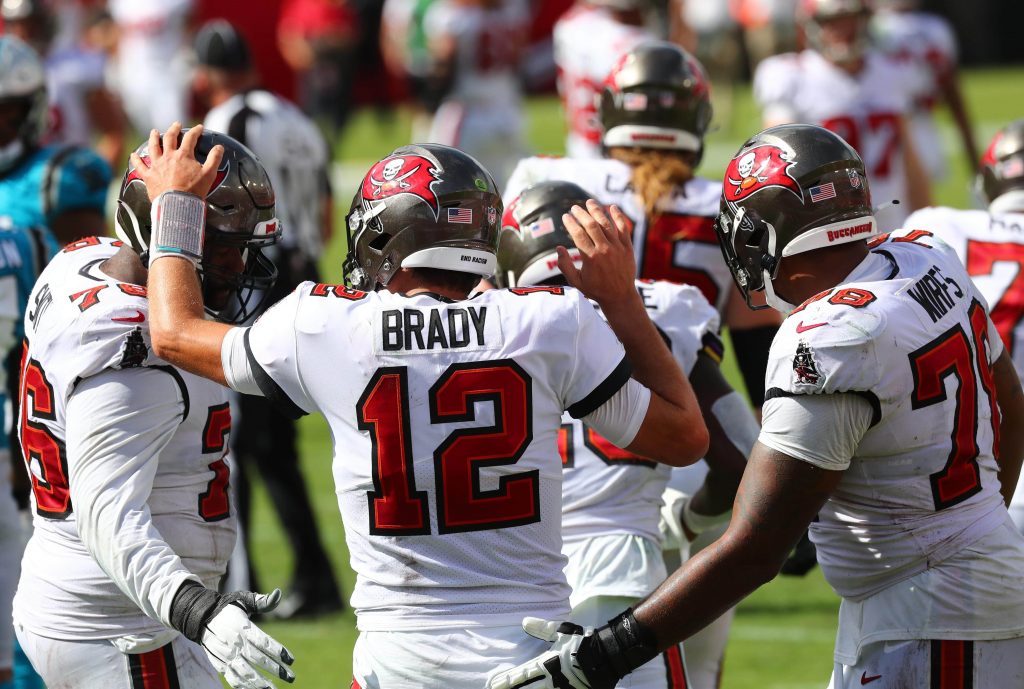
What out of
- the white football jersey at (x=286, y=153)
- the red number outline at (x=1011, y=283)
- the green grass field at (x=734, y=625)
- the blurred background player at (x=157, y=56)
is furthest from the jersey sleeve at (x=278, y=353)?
the blurred background player at (x=157, y=56)

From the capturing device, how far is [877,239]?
11.8 ft

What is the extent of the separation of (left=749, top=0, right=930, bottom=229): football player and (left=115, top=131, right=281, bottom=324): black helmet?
5358mm

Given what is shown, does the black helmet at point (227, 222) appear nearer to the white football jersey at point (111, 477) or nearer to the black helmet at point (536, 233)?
the white football jersey at point (111, 477)

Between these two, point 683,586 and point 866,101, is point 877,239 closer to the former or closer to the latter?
point 683,586

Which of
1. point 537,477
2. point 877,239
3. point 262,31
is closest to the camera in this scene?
point 537,477

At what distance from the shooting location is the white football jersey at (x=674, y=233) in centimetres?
477

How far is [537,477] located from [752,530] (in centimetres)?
46

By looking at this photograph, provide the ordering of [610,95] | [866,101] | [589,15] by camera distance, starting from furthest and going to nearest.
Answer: [589,15] < [866,101] < [610,95]

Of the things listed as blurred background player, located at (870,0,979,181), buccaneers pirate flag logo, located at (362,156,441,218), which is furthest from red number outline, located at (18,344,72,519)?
blurred background player, located at (870,0,979,181)

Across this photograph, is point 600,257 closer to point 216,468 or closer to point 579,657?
point 579,657

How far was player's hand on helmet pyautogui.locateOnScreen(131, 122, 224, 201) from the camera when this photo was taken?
3.48 m

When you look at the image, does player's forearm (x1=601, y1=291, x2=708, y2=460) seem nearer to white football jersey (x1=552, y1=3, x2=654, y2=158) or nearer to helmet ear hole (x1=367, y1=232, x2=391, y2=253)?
helmet ear hole (x1=367, y1=232, x2=391, y2=253)

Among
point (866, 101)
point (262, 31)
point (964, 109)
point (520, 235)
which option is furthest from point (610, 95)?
point (262, 31)

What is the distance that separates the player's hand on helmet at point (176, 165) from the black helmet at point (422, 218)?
1.21ft
